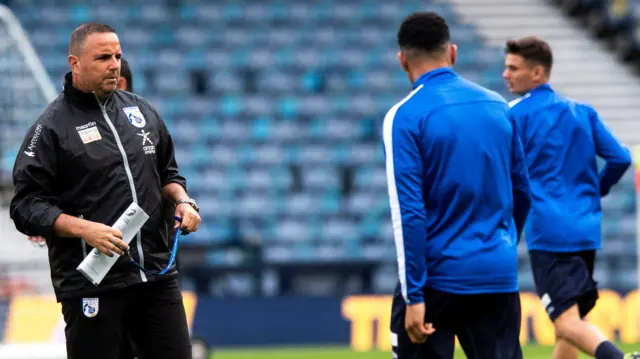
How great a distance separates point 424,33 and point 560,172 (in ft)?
6.57

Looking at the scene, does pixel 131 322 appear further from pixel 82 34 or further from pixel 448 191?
pixel 448 191

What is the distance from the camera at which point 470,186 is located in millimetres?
4277

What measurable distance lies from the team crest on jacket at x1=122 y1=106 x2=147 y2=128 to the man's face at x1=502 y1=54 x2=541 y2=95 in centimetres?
232

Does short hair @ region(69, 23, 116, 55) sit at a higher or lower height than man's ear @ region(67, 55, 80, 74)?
higher

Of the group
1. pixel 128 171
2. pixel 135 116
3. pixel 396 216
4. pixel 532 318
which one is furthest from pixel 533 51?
pixel 532 318

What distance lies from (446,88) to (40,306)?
8596 mm

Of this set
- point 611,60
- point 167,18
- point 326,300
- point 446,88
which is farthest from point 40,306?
point 611,60

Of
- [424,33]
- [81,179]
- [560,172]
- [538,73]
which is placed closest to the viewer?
[424,33]

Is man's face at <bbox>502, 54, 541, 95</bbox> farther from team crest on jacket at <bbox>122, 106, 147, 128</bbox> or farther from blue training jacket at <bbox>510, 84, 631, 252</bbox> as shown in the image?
team crest on jacket at <bbox>122, 106, 147, 128</bbox>

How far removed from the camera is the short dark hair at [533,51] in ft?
20.5

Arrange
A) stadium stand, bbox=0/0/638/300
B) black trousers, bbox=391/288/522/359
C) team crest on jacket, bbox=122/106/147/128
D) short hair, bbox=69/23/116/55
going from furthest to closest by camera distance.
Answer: stadium stand, bbox=0/0/638/300, team crest on jacket, bbox=122/106/147/128, short hair, bbox=69/23/116/55, black trousers, bbox=391/288/522/359

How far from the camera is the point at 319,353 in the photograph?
12.0m

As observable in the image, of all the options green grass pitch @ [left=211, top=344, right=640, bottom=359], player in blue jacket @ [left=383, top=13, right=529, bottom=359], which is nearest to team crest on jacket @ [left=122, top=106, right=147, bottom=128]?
player in blue jacket @ [left=383, top=13, right=529, bottom=359]

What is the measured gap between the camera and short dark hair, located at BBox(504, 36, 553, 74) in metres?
6.25
